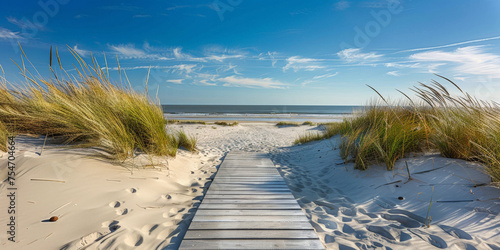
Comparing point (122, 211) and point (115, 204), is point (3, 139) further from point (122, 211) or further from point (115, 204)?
point (122, 211)

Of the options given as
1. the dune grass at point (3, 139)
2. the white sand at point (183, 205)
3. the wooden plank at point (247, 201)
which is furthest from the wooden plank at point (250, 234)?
the dune grass at point (3, 139)

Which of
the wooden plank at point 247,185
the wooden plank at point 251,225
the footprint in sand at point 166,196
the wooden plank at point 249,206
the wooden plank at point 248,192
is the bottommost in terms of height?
the footprint in sand at point 166,196

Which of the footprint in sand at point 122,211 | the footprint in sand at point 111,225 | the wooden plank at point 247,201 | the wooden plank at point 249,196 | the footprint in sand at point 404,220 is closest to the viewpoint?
the footprint in sand at point 111,225

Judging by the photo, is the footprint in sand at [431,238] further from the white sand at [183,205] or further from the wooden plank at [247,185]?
the wooden plank at [247,185]

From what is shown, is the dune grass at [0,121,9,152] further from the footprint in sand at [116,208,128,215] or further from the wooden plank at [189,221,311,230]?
the wooden plank at [189,221,311,230]

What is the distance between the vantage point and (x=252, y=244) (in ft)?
5.63

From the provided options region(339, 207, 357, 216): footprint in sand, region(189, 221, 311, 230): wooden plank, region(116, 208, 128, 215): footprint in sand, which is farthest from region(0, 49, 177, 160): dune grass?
region(339, 207, 357, 216): footprint in sand

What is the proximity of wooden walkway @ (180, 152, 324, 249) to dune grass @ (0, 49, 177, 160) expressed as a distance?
159cm

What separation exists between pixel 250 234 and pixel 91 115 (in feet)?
9.83

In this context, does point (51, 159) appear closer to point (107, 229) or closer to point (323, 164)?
point (107, 229)

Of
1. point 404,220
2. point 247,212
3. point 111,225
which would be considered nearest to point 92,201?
point 111,225

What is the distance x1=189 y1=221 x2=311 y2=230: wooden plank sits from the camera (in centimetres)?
196

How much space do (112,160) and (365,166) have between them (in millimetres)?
4120

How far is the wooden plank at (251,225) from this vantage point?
6.44 feet
